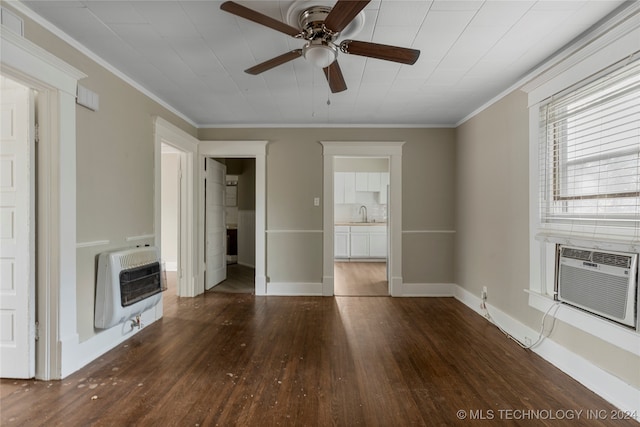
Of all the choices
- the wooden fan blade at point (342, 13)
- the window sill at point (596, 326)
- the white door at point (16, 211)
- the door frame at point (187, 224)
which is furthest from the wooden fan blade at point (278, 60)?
the window sill at point (596, 326)

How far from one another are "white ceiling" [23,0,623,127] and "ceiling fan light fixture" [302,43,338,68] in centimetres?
28

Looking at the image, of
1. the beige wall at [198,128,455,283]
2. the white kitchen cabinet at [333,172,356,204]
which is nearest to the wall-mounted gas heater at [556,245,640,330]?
the beige wall at [198,128,455,283]

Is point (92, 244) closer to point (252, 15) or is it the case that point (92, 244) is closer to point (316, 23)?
point (252, 15)

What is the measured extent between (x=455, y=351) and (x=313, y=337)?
4.10 feet

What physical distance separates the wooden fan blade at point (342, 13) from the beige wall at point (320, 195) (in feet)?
8.82

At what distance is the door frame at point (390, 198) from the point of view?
426 cm

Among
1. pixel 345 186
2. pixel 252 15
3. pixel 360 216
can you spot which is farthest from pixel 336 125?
pixel 360 216

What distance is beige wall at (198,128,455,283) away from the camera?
4.29 metres

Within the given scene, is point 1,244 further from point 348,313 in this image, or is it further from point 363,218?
point 363,218

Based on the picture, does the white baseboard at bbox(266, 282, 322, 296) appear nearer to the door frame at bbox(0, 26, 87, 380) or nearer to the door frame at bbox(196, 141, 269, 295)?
the door frame at bbox(196, 141, 269, 295)

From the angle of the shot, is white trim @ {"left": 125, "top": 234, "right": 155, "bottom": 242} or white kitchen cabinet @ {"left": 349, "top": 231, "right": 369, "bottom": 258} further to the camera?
white kitchen cabinet @ {"left": 349, "top": 231, "right": 369, "bottom": 258}

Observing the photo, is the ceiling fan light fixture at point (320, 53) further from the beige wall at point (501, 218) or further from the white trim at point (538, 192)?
the beige wall at point (501, 218)

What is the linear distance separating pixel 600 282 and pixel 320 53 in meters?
2.30

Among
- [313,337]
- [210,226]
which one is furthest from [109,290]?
[210,226]
